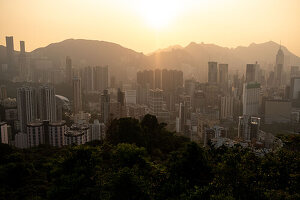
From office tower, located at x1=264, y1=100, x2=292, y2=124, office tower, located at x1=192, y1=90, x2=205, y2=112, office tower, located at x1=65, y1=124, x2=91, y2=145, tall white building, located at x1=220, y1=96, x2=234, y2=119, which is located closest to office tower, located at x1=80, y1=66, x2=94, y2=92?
office tower, located at x1=192, y1=90, x2=205, y2=112

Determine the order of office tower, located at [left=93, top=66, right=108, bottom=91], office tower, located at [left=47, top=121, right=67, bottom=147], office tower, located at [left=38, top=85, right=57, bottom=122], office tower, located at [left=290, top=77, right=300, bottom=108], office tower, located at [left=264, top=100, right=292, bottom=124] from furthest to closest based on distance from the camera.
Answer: office tower, located at [left=93, top=66, right=108, bottom=91] < office tower, located at [left=290, top=77, right=300, bottom=108] < office tower, located at [left=264, top=100, right=292, bottom=124] < office tower, located at [left=38, top=85, right=57, bottom=122] < office tower, located at [left=47, top=121, right=67, bottom=147]

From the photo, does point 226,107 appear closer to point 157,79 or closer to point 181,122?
point 181,122

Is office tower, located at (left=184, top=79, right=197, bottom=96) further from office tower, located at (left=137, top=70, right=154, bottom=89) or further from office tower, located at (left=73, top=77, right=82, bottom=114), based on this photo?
office tower, located at (left=73, top=77, right=82, bottom=114)

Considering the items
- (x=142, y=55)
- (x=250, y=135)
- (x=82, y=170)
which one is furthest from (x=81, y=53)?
(x=82, y=170)

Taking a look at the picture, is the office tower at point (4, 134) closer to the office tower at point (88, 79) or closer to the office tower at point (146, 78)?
the office tower at point (146, 78)

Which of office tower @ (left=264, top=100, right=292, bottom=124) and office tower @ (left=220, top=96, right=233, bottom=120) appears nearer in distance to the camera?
office tower @ (left=264, top=100, right=292, bottom=124)
